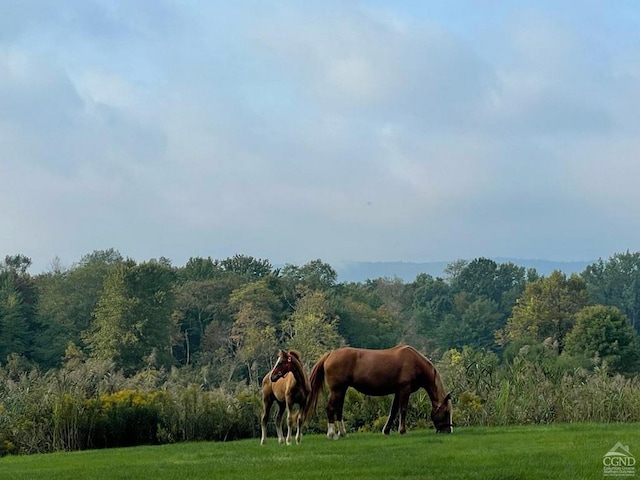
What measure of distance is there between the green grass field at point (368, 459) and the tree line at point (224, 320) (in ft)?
87.3

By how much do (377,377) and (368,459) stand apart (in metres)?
3.92

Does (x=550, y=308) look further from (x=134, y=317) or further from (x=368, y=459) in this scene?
(x=368, y=459)

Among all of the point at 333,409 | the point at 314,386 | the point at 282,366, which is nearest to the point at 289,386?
the point at 282,366

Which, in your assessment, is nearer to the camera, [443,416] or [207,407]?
[443,416]

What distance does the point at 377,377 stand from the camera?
1619 centimetres

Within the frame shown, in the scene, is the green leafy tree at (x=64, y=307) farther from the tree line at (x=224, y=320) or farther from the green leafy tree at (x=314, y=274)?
the green leafy tree at (x=314, y=274)

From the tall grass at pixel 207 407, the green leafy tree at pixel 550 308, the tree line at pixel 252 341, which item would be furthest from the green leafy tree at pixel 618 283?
the tall grass at pixel 207 407

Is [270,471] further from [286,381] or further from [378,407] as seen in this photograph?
[378,407]

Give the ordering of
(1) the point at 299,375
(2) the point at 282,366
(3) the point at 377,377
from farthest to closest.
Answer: (3) the point at 377,377, (1) the point at 299,375, (2) the point at 282,366

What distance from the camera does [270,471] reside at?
37.6 feet

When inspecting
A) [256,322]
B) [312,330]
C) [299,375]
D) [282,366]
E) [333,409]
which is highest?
[256,322]

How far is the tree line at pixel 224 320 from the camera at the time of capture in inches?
2180

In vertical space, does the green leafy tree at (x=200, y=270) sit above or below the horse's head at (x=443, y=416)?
above

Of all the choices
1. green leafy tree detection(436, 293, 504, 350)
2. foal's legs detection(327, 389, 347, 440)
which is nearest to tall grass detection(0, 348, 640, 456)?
foal's legs detection(327, 389, 347, 440)
